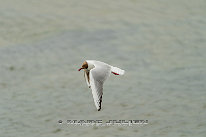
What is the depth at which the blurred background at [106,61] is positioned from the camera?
6.96 meters

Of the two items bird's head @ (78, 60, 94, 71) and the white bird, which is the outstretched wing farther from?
bird's head @ (78, 60, 94, 71)

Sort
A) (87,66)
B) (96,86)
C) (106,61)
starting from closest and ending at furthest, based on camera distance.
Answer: (96,86), (87,66), (106,61)

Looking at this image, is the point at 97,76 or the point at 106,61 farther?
the point at 106,61

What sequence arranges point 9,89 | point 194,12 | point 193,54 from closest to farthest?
point 9,89 → point 193,54 → point 194,12

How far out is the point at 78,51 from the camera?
955 centimetres

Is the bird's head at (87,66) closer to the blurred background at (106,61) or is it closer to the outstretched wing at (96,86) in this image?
the outstretched wing at (96,86)

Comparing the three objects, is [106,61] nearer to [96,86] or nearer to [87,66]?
[87,66]

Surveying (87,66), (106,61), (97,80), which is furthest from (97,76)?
(106,61)

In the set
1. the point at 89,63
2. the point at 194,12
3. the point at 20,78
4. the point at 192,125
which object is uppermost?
the point at 194,12

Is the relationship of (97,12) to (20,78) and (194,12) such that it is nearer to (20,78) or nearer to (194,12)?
(194,12)

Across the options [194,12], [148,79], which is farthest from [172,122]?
[194,12]

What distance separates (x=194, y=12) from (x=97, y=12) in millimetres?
2178

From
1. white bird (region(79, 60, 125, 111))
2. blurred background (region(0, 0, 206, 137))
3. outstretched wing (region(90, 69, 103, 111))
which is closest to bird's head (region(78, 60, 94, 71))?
white bird (region(79, 60, 125, 111))

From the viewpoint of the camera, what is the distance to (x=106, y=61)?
9.02 m
